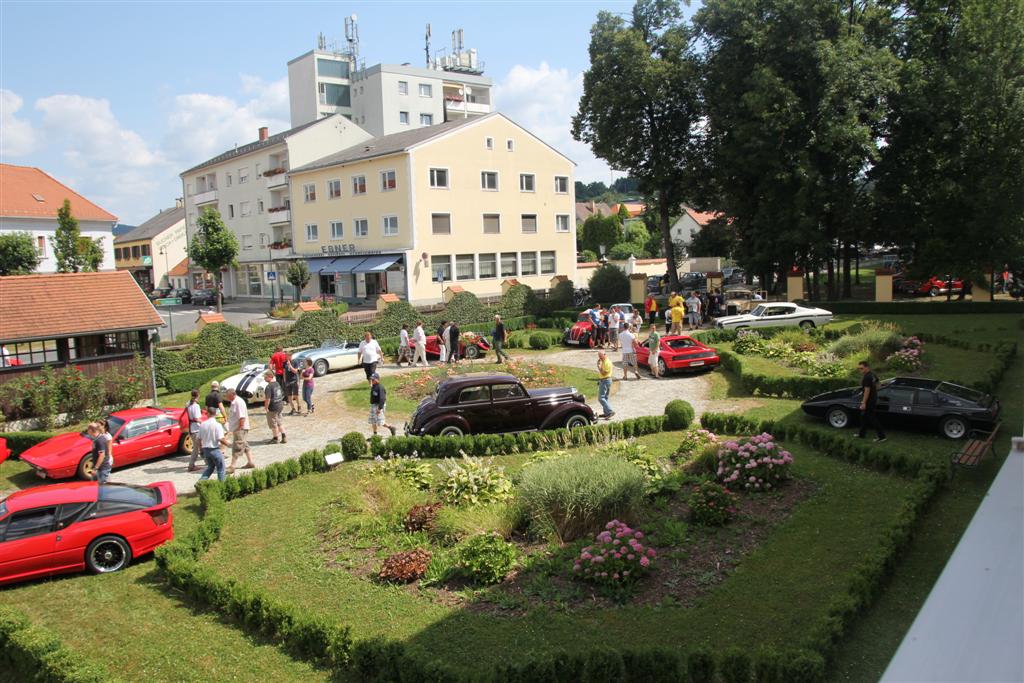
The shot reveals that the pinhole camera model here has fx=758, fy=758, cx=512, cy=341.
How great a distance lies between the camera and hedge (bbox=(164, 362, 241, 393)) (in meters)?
25.7

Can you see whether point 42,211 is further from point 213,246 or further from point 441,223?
point 441,223

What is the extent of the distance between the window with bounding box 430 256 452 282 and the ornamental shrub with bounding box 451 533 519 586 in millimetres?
35433

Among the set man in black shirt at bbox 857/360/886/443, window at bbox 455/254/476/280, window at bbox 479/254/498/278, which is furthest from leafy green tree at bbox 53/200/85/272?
man in black shirt at bbox 857/360/886/443

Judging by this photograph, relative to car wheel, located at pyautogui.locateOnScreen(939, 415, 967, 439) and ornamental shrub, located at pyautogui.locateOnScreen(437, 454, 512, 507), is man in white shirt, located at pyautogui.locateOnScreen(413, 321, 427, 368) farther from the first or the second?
car wheel, located at pyautogui.locateOnScreen(939, 415, 967, 439)

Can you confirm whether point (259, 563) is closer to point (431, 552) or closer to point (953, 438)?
point (431, 552)

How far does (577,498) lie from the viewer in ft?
35.3

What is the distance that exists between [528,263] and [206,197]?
31.3 metres

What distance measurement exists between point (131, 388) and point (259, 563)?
43.0 ft

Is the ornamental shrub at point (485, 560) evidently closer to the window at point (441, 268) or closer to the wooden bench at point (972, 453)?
the wooden bench at point (972, 453)

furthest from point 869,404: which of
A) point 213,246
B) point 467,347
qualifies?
point 213,246

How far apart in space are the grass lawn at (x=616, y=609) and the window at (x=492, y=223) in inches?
1406

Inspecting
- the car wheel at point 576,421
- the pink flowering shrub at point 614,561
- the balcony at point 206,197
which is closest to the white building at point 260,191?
the balcony at point 206,197

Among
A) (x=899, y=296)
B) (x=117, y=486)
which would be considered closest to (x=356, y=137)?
(x=899, y=296)

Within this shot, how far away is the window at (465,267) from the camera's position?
45.6m
